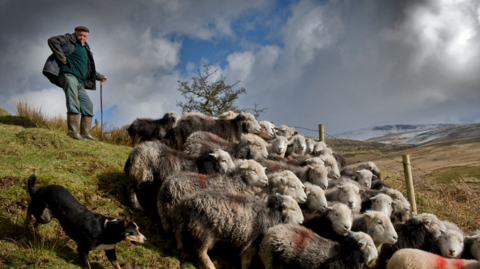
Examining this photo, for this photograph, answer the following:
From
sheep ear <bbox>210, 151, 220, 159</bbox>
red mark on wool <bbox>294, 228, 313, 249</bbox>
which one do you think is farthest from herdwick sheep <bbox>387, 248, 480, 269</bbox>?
sheep ear <bbox>210, 151, 220, 159</bbox>

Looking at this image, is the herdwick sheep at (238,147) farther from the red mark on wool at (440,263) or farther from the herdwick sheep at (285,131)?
the red mark on wool at (440,263)

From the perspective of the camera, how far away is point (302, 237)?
4.98 meters

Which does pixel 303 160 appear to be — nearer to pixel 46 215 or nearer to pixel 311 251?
pixel 311 251

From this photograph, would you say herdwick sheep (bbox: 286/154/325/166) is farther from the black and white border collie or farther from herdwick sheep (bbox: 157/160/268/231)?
the black and white border collie

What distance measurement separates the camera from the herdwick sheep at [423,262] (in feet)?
15.9

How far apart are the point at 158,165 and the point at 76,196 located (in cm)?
165

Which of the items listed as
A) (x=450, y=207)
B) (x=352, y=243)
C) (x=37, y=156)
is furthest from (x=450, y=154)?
(x=37, y=156)

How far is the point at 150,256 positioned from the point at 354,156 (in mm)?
14271

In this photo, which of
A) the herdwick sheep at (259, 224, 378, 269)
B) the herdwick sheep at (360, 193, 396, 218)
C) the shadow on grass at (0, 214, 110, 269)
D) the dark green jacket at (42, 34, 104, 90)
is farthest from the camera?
the dark green jacket at (42, 34, 104, 90)

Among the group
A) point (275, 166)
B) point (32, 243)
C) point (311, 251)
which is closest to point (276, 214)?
point (311, 251)

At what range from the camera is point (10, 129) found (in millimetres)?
9273

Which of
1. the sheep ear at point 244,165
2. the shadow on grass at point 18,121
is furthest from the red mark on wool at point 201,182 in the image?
the shadow on grass at point 18,121

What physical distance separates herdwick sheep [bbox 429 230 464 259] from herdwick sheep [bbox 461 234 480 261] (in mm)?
196

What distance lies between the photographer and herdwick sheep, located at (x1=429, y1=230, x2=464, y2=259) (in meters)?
5.58
